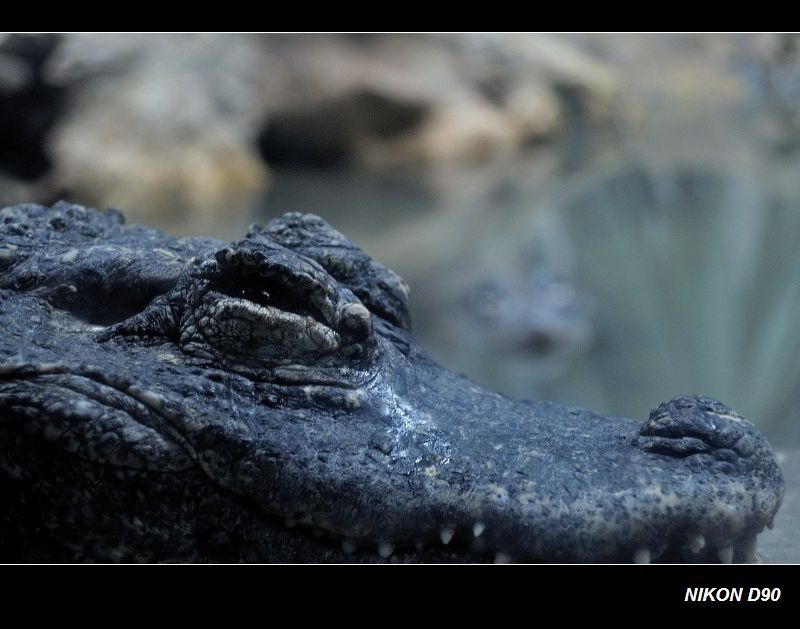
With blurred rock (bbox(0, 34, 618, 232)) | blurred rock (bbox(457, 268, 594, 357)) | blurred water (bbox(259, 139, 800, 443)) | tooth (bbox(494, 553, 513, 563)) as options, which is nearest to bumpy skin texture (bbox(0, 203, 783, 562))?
tooth (bbox(494, 553, 513, 563))

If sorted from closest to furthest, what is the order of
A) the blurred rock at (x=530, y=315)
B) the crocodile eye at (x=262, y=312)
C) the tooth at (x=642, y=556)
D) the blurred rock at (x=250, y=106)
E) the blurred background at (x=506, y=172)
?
the tooth at (x=642, y=556), the crocodile eye at (x=262, y=312), the blurred background at (x=506, y=172), the blurred rock at (x=530, y=315), the blurred rock at (x=250, y=106)

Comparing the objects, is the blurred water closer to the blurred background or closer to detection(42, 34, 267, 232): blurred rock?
the blurred background

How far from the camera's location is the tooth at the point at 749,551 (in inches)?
68.3

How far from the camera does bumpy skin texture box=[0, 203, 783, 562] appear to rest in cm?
170

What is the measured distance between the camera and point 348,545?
5.68ft

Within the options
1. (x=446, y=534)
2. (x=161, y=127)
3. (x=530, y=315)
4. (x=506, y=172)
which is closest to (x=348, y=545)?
(x=446, y=534)

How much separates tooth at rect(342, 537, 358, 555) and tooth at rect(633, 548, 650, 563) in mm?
530

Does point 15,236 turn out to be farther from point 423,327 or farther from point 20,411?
point 423,327

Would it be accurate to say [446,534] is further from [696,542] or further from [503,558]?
[696,542]

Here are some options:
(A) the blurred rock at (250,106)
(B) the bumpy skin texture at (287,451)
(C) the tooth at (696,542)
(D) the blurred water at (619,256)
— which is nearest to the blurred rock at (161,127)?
(A) the blurred rock at (250,106)

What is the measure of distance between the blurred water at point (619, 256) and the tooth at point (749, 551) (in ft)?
2.19

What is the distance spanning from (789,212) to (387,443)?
673 cm

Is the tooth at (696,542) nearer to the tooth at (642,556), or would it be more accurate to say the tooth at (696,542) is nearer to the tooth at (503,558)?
the tooth at (642,556)

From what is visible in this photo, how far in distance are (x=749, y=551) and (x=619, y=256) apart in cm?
590
